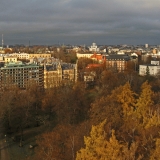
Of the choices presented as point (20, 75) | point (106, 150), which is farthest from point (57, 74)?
point (106, 150)

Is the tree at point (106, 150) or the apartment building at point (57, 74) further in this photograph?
the apartment building at point (57, 74)

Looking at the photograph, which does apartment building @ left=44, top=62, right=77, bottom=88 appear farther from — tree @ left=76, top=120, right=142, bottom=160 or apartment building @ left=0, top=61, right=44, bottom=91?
tree @ left=76, top=120, right=142, bottom=160

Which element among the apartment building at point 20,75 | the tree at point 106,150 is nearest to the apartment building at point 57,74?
the apartment building at point 20,75

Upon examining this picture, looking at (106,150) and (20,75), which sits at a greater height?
(20,75)

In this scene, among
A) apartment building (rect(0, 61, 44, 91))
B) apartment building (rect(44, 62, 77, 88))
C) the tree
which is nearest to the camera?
the tree

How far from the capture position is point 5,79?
51.0 metres

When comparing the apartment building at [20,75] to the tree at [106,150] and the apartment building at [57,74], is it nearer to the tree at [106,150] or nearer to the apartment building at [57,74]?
the apartment building at [57,74]

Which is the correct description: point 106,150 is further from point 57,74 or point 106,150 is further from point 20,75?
point 57,74

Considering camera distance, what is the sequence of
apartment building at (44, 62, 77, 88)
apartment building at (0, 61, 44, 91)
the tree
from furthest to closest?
apartment building at (44, 62, 77, 88), apartment building at (0, 61, 44, 91), the tree

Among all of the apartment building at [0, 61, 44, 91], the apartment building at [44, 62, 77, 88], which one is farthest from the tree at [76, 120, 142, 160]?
the apartment building at [44, 62, 77, 88]

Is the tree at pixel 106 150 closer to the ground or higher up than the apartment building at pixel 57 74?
closer to the ground

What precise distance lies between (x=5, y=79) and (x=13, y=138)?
2564cm

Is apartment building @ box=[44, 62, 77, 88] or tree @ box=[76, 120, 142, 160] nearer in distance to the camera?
tree @ box=[76, 120, 142, 160]

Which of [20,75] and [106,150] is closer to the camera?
[106,150]
